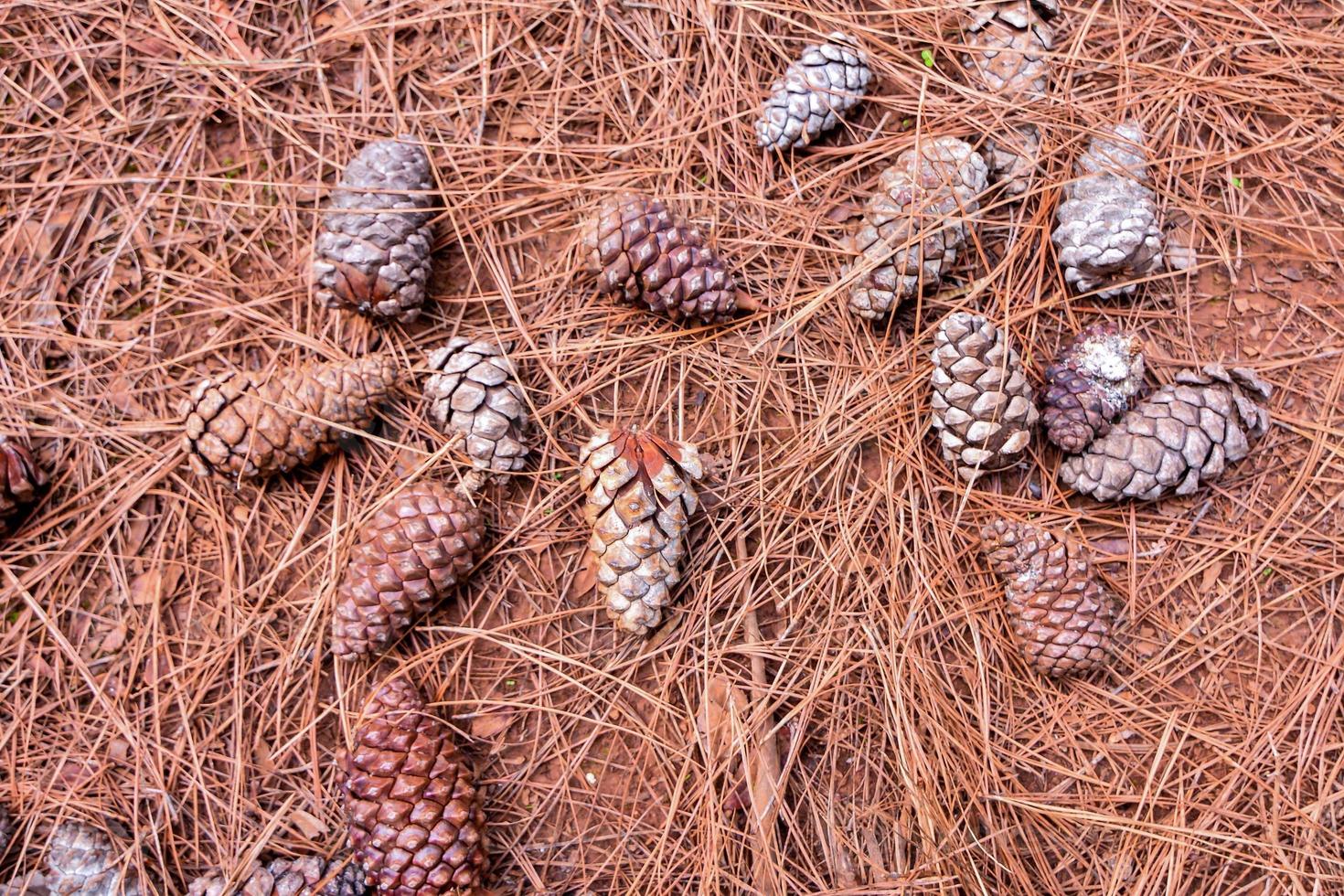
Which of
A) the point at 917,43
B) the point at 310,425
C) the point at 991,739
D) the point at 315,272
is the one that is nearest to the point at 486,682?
the point at 310,425

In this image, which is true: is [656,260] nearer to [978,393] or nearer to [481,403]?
[481,403]

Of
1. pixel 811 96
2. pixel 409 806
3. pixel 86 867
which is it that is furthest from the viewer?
pixel 811 96

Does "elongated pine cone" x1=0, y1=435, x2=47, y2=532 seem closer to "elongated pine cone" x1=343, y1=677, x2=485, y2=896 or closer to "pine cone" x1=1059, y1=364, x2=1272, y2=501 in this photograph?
"elongated pine cone" x1=343, y1=677, x2=485, y2=896

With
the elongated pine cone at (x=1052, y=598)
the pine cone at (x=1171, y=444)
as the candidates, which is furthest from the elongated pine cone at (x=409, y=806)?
the pine cone at (x=1171, y=444)

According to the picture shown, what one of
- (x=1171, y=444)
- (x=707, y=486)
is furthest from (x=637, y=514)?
(x=1171, y=444)

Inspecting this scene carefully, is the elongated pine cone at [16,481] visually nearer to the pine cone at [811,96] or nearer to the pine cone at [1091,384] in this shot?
the pine cone at [811,96]

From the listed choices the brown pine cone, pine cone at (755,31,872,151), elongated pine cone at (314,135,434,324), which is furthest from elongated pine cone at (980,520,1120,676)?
elongated pine cone at (314,135,434,324)
